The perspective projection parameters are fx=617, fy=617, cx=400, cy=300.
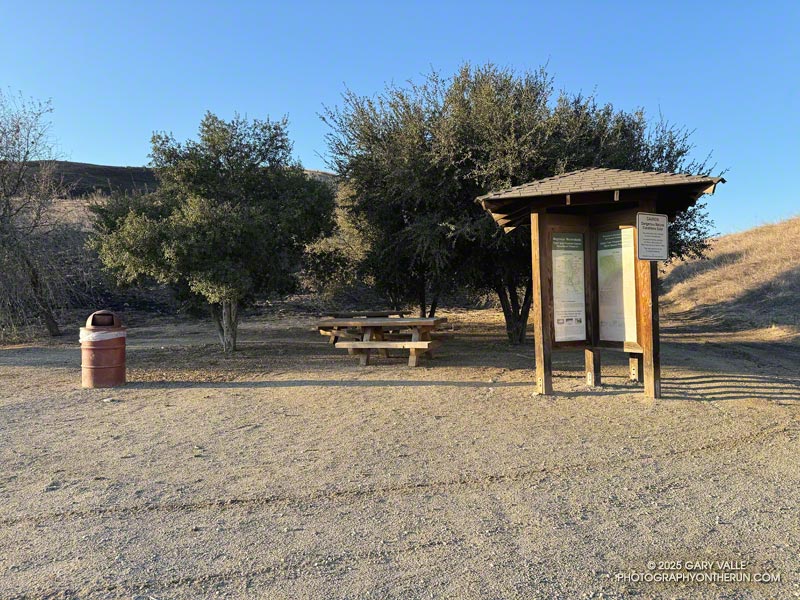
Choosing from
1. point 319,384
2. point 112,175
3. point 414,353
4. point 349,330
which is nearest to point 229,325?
point 349,330

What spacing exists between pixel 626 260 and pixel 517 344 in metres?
6.76

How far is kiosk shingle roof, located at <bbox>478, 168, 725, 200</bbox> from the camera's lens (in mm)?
7594

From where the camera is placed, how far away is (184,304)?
1518 centimetres

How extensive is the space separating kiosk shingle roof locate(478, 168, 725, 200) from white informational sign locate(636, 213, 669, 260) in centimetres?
46

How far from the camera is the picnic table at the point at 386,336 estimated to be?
11.5m

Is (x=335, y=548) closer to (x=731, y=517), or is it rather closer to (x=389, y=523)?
(x=389, y=523)

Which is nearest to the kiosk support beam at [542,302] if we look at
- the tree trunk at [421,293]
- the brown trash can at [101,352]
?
the brown trash can at [101,352]

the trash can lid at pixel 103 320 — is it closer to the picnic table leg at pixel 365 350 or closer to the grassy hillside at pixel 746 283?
the picnic table leg at pixel 365 350

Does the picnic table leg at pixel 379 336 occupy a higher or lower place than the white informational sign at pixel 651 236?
lower

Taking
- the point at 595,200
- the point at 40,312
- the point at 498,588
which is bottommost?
the point at 498,588

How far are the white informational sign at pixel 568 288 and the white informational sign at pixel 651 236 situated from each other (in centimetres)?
107

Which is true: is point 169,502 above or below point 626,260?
below

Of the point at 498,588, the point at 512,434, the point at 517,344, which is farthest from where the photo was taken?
the point at 517,344

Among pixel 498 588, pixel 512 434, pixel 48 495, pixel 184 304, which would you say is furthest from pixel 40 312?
pixel 498 588
